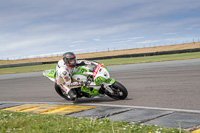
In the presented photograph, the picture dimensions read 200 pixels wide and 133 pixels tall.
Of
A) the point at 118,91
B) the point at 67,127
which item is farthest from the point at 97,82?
the point at 67,127

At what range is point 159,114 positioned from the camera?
5.84 meters

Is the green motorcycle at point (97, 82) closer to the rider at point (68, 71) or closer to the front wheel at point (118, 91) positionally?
the front wheel at point (118, 91)

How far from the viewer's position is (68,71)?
8.29m

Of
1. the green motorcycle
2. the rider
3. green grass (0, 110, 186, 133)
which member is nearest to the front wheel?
the green motorcycle

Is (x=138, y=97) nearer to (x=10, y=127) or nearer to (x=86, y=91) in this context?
(x=86, y=91)

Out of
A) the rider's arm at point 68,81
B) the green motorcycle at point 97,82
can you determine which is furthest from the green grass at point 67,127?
the rider's arm at point 68,81

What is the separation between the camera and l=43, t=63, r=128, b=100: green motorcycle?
7.96 m

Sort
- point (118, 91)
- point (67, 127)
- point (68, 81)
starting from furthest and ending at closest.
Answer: point (68, 81)
point (118, 91)
point (67, 127)

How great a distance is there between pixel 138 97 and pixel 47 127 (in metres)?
4.26

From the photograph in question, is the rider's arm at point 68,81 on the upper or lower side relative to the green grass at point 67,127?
upper

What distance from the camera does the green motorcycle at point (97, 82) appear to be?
796 cm

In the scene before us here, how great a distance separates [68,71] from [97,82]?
3.23 feet

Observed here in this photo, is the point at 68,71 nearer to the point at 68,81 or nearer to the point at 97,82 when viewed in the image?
the point at 68,81

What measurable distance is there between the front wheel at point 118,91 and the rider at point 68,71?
87 centimetres
